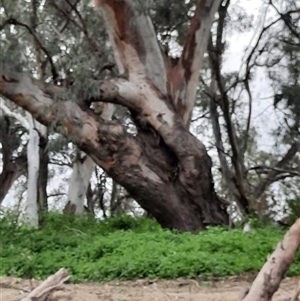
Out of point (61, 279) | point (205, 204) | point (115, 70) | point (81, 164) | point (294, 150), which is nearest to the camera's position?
point (61, 279)

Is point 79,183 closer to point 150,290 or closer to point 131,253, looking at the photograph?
point 131,253

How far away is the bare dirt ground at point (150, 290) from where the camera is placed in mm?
6387

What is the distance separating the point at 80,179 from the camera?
1600cm

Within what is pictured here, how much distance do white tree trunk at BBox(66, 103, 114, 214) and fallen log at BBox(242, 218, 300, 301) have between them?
1163cm

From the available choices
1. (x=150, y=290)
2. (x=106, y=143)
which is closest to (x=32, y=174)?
(x=106, y=143)

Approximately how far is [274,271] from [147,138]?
7.00 meters

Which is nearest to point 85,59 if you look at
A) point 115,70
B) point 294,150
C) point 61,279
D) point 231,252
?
point 115,70

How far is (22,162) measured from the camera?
20094mm

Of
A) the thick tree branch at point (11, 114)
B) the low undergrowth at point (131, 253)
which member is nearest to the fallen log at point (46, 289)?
the low undergrowth at point (131, 253)

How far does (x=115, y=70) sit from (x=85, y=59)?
2.21m

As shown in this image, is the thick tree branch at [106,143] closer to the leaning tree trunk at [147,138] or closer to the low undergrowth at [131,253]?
the leaning tree trunk at [147,138]

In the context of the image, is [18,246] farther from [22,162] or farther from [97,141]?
[22,162]

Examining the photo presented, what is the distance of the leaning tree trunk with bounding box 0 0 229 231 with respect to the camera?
10266mm

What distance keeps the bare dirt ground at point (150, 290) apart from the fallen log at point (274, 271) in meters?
1.90
